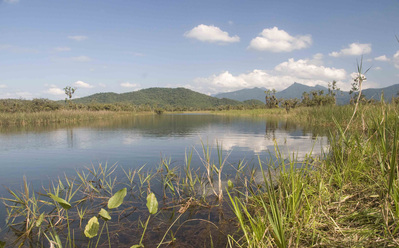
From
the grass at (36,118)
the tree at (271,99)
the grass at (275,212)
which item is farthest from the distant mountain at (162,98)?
the grass at (275,212)

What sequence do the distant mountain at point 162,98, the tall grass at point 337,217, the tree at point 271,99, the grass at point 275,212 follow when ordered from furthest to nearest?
the distant mountain at point 162,98
the tree at point 271,99
the grass at point 275,212
the tall grass at point 337,217

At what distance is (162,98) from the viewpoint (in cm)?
16700

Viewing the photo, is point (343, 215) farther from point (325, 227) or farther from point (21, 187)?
point (21, 187)

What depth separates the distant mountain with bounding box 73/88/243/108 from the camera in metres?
150

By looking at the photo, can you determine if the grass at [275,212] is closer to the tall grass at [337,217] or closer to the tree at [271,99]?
the tall grass at [337,217]

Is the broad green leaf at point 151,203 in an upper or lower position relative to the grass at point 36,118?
lower

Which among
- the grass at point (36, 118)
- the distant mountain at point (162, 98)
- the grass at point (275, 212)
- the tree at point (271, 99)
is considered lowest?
the grass at point (275, 212)

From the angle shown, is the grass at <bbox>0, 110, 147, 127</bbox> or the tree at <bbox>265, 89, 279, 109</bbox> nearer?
the grass at <bbox>0, 110, 147, 127</bbox>

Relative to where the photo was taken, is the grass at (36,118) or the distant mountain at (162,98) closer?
the grass at (36,118)

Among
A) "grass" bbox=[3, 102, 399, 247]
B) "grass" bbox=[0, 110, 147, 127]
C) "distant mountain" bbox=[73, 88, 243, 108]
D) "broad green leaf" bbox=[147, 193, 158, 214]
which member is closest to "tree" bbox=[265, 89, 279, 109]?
"grass" bbox=[0, 110, 147, 127]

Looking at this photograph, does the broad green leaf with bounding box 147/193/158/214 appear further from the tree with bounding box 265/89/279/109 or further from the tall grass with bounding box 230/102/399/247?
the tree with bounding box 265/89/279/109

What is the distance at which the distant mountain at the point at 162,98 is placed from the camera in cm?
15048

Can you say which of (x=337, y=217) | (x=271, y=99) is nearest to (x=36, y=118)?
(x=337, y=217)

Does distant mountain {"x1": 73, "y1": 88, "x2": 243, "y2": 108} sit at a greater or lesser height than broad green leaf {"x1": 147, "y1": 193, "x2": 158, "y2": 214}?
greater
